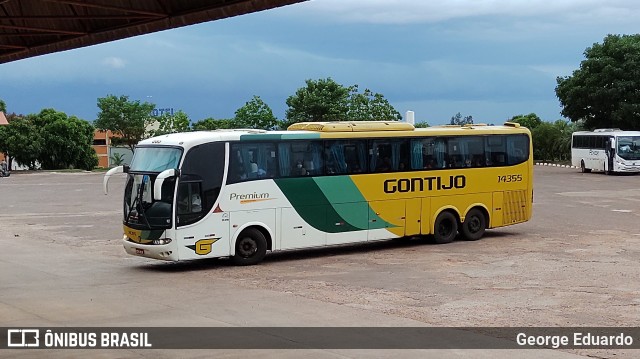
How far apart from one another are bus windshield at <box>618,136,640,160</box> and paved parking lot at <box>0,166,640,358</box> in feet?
83.0

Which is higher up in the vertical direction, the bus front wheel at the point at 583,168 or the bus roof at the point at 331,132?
the bus roof at the point at 331,132

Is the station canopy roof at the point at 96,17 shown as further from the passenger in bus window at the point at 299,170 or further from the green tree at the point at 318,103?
the green tree at the point at 318,103

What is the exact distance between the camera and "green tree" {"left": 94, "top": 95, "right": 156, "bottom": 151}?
290ft

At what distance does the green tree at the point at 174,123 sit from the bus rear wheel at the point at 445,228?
224 ft

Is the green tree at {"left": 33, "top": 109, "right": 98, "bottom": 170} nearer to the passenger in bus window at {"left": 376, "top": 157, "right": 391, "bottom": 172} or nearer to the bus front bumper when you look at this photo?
the passenger in bus window at {"left": 376, "top": 157, "right": 391, "bottom": 172}

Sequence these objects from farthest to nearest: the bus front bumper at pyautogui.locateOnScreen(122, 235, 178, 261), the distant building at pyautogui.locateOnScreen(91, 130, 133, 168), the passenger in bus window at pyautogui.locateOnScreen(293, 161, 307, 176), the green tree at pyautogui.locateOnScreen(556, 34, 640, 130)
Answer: the distant building at pyautogui.locateOnScreen(91, 130, 133, 168) < the green tree at pyautogui.locateOnScreen(556, 34, 640, 130) < the passenger in bus window at pyautogui.locateOnScreen(293, 161, 307, 176) < the bus front bumper at pyautogui.locateOnScreen(122, 235, 178, 261)

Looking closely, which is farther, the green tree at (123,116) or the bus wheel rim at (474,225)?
the green tree at (123,116)

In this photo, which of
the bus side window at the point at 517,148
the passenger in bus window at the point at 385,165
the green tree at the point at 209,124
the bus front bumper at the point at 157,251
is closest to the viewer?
the bus front bumper at the point at 157,251

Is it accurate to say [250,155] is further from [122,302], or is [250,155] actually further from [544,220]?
[544,220]

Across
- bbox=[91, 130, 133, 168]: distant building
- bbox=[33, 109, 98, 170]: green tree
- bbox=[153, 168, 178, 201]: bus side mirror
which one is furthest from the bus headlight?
bbox=[91, 130, 133, 168]: distant building

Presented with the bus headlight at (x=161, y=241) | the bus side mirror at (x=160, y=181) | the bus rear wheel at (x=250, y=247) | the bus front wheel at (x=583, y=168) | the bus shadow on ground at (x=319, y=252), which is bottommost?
the bus shadow on ground at (x=319, y=252)

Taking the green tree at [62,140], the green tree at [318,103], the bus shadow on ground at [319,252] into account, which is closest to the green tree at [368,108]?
the green tree at [318,103]

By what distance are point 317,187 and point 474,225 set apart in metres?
5.06

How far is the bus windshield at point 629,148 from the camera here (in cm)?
5306
